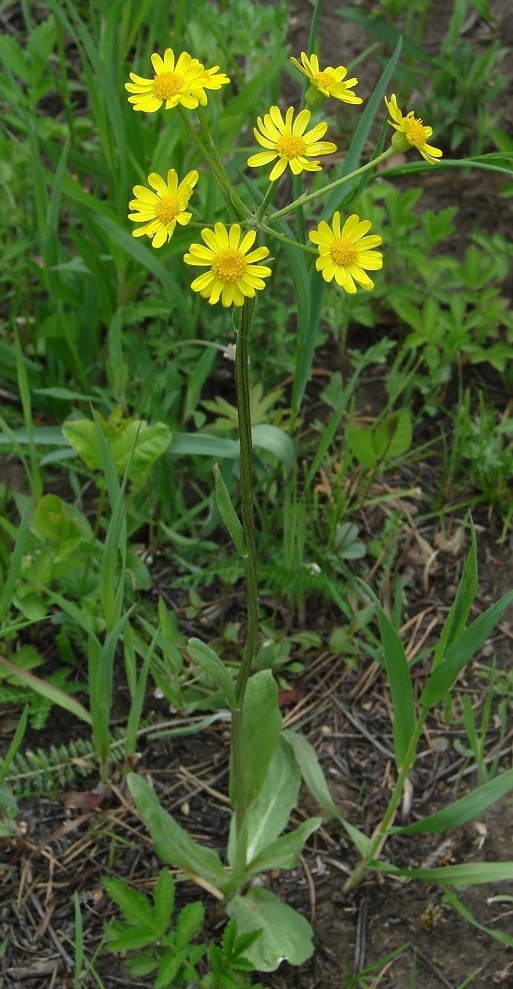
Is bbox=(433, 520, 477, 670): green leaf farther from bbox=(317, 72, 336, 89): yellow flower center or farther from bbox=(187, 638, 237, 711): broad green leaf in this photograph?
bbox=(317, 72, 336, 89): yellow flower center

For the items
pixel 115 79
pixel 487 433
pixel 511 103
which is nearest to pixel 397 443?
pixel 487 433

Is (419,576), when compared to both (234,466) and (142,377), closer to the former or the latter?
(234,466)

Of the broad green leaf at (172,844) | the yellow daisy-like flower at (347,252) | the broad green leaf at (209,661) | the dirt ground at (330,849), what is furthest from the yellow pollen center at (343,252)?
the dirt ground at (330,849)

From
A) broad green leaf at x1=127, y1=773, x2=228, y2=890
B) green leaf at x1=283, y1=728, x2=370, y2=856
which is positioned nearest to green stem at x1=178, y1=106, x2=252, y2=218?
broad green leaf at x1=127, y1=773, x2=228, y2=890

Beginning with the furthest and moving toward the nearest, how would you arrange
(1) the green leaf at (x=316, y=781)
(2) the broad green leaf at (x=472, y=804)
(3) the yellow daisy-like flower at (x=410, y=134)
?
(1) the green leaf at (x=316, y=781), (2) the broad green leaf at (x=472, y=804), (3) the yellow daisy-like flower at (x=410, y=134)

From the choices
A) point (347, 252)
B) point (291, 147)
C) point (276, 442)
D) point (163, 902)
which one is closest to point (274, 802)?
point (163, 902)

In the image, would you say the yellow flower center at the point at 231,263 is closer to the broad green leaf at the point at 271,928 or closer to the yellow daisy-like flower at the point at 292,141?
the yellow daisy-like flower at the point at 292,141

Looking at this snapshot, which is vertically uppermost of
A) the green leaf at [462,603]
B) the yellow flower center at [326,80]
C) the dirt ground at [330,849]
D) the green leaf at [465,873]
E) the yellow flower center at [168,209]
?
the yellow flower center at [326,80]
